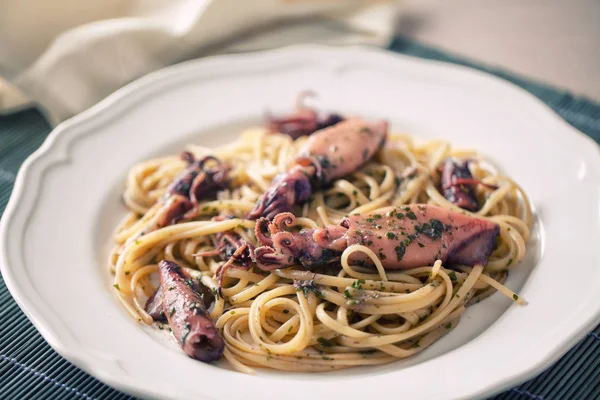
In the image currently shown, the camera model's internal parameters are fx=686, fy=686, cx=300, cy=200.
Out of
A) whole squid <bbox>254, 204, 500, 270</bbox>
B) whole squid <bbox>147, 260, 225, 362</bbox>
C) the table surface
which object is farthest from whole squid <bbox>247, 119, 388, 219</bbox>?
the table surface

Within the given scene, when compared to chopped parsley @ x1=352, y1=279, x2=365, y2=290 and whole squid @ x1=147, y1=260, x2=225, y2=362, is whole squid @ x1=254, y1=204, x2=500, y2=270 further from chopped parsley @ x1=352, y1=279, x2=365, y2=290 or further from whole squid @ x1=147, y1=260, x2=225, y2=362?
whole squid @ x1=147, y1=260, x2=225, y2=362

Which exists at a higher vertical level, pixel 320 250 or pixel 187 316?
pixel 320 250

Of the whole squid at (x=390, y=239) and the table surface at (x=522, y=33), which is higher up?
the table surface at (x=522, y=33)

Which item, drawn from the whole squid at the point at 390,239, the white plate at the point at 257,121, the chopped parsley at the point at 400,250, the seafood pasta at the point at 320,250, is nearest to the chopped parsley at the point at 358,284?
the seafood pasta at the point at 320,250

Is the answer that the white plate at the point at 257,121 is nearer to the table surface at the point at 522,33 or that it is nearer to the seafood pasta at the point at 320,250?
the seafood pasta at the point at 320,250

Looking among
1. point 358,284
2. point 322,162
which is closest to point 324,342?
point 358,284

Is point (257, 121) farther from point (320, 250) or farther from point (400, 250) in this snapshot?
point (400, 250)
